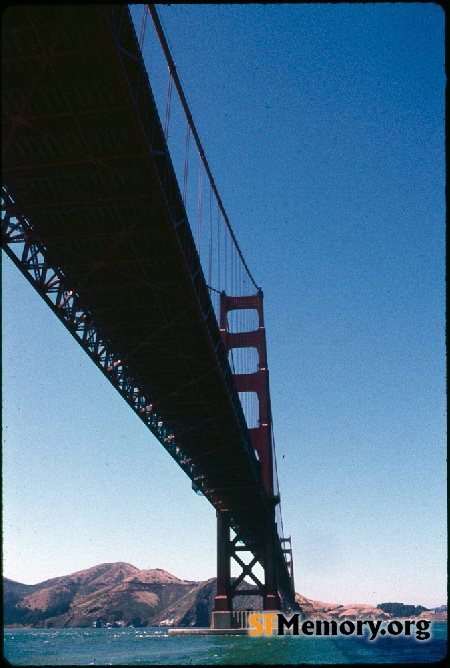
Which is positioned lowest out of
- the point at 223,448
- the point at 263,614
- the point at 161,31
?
the point at 263,614

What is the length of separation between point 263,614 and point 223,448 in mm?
12849

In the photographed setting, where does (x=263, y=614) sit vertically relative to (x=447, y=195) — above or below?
below

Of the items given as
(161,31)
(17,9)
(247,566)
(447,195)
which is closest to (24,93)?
(17,9)

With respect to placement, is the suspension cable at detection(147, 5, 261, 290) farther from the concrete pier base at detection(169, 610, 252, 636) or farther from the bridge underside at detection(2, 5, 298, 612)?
the concrete pier base at detection(169, 610, 252, 636)

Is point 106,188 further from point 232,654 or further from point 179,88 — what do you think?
point 232,654

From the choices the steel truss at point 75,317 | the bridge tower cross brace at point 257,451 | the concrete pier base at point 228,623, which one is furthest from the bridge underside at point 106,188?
the concrete pier base at point 228,623

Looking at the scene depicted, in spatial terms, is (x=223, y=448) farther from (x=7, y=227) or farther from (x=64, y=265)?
(x=7, y=227)

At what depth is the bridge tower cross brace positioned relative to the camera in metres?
41.9

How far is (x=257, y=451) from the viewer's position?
1661 inches

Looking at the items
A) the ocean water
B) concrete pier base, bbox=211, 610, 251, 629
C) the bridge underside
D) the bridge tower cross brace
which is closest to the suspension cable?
the bridge underside

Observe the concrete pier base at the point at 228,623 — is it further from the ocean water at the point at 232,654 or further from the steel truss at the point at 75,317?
the steel truss at the point at 75,317

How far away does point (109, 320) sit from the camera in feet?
64.4

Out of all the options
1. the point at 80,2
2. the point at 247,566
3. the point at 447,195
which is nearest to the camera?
the point at 447,195

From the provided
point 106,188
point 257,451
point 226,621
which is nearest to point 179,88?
point 106,188
